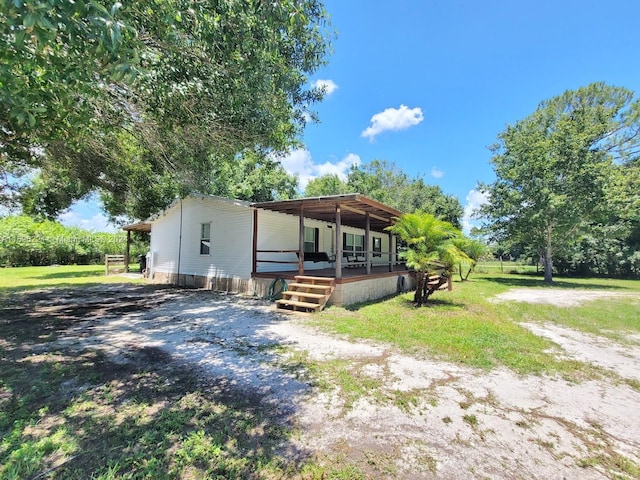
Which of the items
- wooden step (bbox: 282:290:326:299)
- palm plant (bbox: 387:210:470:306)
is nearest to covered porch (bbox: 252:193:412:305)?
wooden step (bbox: 282:290:326:299)

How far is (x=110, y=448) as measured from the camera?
87.4 inches

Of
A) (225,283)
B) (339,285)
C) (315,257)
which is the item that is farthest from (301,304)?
(315,257)

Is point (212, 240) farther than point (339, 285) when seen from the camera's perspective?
Yes

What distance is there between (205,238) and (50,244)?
57.9 ft

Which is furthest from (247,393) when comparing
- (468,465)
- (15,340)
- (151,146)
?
(151,146)

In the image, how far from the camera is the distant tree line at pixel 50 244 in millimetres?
19703

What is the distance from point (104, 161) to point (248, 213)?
14.2ft

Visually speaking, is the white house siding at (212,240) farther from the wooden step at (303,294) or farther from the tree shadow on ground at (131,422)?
A: the tree shadow on ground at (131,422)

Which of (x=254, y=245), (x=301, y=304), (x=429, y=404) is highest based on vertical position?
(x=254, y=245)

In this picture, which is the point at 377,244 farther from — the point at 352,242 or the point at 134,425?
the point at 134,425

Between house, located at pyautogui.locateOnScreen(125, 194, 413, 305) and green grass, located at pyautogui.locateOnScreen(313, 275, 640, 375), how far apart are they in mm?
1668

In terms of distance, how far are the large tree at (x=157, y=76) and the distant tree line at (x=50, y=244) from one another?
16109 mm

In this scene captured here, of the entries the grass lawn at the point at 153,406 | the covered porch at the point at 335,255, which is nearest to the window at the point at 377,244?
the covered porch at the point at 335,255

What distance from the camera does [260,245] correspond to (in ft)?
33.8
